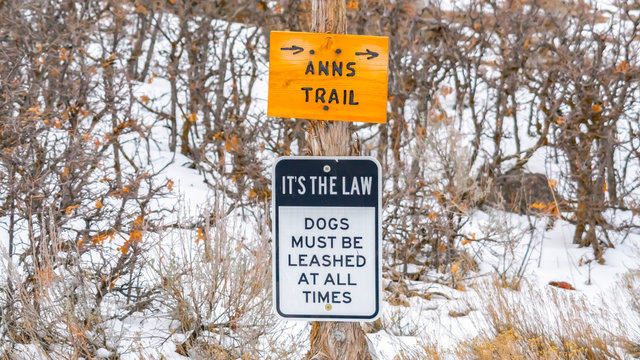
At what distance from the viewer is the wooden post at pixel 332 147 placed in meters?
2.72

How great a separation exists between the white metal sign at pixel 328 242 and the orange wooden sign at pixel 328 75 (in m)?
0.21

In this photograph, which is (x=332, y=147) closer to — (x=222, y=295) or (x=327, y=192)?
(x=327, y=192)

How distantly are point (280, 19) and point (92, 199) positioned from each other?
5.77 metres

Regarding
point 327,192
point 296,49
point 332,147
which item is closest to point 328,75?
point 296,49

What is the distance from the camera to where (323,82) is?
257 centimetres

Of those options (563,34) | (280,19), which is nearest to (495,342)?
(563,34)

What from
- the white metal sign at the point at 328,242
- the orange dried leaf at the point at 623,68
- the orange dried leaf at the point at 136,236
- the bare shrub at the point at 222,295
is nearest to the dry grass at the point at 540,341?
the bare shrub at the point at 222,295

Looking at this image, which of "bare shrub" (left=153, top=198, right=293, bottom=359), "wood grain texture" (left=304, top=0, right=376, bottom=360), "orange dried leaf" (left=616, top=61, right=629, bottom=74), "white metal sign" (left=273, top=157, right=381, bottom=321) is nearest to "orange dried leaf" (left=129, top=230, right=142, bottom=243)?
"bare shrub" (left=153, top=198, right=293, bottom=359)

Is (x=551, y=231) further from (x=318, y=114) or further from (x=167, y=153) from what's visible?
(x=318, y=114)

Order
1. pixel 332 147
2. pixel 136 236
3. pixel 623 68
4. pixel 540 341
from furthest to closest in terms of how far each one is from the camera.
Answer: pixel 623 68
pixel 136 236
pixel 540 341
pixel 332 147

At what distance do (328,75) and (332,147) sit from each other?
1.03 feet

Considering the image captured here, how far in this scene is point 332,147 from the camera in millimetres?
2719

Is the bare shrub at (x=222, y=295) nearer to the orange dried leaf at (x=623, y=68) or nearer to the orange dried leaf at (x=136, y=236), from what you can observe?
the orange dried leaf at (x=136, y=236)

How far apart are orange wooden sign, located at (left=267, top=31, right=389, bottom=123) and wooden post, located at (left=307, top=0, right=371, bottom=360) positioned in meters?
0.17
